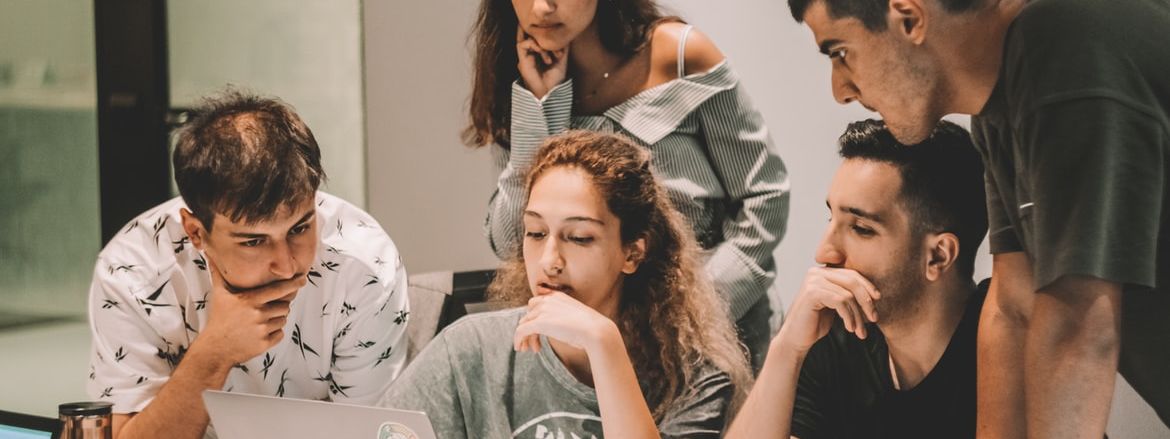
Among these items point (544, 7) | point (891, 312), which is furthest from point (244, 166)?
point (891, 312)

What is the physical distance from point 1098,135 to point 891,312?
710mm

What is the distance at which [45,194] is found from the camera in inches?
122

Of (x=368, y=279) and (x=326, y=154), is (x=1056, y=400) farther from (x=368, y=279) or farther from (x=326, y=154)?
(x=326, y=154)

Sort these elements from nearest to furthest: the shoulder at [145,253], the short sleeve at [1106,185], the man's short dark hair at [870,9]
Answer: the short sleeve at [1106,185] < the man's short dark hair at [870,9] < the shoulder at [145,253]

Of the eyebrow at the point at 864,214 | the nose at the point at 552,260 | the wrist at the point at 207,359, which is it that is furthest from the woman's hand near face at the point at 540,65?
the wrist at the point at 207,359

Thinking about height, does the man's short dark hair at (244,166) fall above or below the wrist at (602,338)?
above

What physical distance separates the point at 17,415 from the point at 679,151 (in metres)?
1.07

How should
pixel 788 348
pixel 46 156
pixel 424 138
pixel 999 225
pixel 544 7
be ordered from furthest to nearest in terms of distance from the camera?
pixel 424 138 → pixel 46 156 → pixel 544 7 → pixel 788 348 → pixel 999 225

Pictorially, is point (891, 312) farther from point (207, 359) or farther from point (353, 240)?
point (207, 359)

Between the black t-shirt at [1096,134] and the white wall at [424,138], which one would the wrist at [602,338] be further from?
the white wall at [424,138]

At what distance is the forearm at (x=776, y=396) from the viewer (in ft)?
5.53

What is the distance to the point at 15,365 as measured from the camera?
10.1 ft

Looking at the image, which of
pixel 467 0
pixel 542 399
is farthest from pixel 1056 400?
pixel 467 0

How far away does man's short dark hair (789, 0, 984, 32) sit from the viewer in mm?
1239
